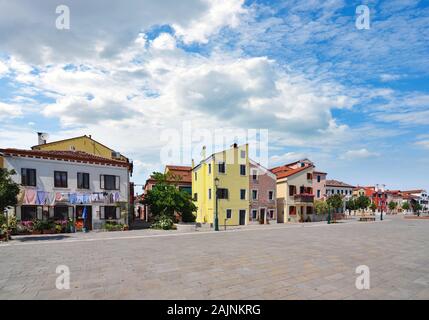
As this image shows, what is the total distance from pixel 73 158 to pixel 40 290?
21.6 metres

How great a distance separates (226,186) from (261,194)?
20.0 ft

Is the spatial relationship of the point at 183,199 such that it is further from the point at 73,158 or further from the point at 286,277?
the point at 286,277

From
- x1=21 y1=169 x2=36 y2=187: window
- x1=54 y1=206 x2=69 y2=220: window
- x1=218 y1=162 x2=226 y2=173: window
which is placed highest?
x1=218 y1=162 x2=226 y2=173: window

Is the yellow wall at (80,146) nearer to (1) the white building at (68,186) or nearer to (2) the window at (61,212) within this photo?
(1) the white building at (68,186)

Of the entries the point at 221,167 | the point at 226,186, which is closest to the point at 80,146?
the point at 221,167

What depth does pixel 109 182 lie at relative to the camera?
28.9 m

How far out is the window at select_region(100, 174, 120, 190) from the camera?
28402 millimetres

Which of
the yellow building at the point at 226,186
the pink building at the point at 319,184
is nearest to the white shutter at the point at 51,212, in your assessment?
the yellow building at the point at 226,186

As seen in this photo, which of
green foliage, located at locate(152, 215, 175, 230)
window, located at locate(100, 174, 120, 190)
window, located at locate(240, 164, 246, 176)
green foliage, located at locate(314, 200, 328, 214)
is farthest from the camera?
green foliage, located at locate(314, 200, 328, 214)

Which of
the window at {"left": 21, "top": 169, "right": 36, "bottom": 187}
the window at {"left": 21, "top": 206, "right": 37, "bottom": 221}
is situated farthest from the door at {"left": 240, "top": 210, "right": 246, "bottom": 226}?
the window at {"left": 21, "top": 169, "right": 36, "bottom": 187}

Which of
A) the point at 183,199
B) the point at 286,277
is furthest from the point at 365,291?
the point at 183,199

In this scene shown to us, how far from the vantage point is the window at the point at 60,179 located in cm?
2595

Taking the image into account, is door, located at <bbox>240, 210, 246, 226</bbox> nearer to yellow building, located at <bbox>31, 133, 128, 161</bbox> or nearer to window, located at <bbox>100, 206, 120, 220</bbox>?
window, located at <bbox>100, 206, 120, 220</bbox>

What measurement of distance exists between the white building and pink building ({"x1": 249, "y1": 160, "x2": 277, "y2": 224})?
1745 centimetres
